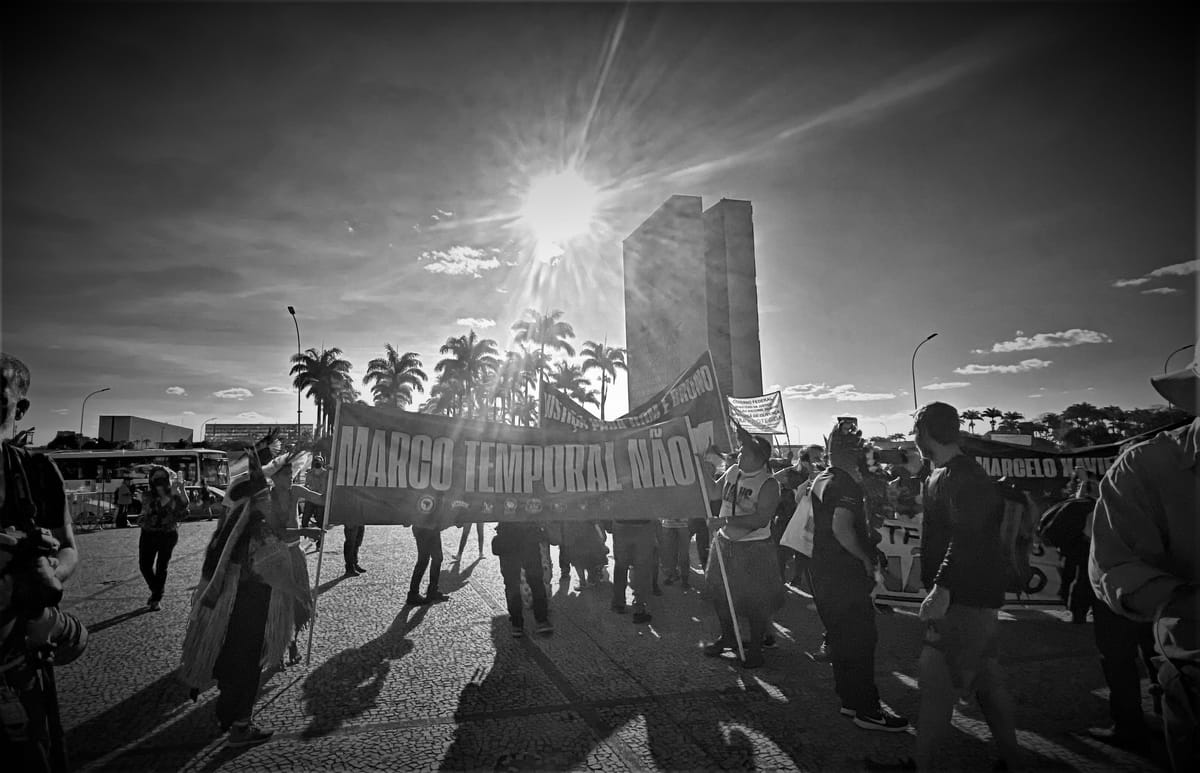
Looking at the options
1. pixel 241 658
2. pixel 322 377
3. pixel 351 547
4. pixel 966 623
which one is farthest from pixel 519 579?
pixel 322 377

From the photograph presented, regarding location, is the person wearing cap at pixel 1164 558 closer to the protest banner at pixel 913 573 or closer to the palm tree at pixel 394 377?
the protest banner at pixel 913 573

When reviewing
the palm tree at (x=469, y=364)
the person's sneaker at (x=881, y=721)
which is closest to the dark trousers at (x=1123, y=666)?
the person's sneaker at (x=881, y=721)

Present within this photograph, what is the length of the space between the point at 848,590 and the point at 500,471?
3.10m

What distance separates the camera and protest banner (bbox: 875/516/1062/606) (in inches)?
282

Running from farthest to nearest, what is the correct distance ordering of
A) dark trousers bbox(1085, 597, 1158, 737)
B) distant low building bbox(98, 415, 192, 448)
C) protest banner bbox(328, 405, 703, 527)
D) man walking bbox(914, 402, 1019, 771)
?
distant low building bbox(98, 415, 192, 448) < protest banner bbox(328, 405, 703, 527) < dark trousers bbox(1085, 597, 1158, 737) < man walking bbox(914, 402, 1019, 771)

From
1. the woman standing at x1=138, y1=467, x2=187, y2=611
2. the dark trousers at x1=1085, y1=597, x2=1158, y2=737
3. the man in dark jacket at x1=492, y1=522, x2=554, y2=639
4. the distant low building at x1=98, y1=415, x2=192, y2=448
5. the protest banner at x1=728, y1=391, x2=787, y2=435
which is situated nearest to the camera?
the dark trousers at x1=1085, y1=597, x2=1158, y2=737

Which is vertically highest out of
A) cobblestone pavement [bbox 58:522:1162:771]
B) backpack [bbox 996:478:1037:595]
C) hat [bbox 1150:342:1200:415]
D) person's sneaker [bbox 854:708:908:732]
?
hat [bbox 1150:342:1200:415]

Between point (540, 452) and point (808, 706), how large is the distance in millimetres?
3044

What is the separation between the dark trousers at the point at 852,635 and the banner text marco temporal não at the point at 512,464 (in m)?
1.71

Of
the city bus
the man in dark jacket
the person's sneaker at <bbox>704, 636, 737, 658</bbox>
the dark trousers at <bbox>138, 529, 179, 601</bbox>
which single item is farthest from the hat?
the city bus

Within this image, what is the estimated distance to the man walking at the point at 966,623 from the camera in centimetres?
296

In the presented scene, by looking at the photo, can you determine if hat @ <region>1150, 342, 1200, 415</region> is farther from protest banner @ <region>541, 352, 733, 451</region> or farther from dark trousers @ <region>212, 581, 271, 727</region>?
dark trousers @ <region>212, 581, 271, 727</region>

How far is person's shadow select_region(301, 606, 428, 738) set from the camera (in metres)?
4.15

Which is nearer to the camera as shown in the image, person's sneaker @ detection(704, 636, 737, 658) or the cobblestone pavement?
the cobblestone pavement
